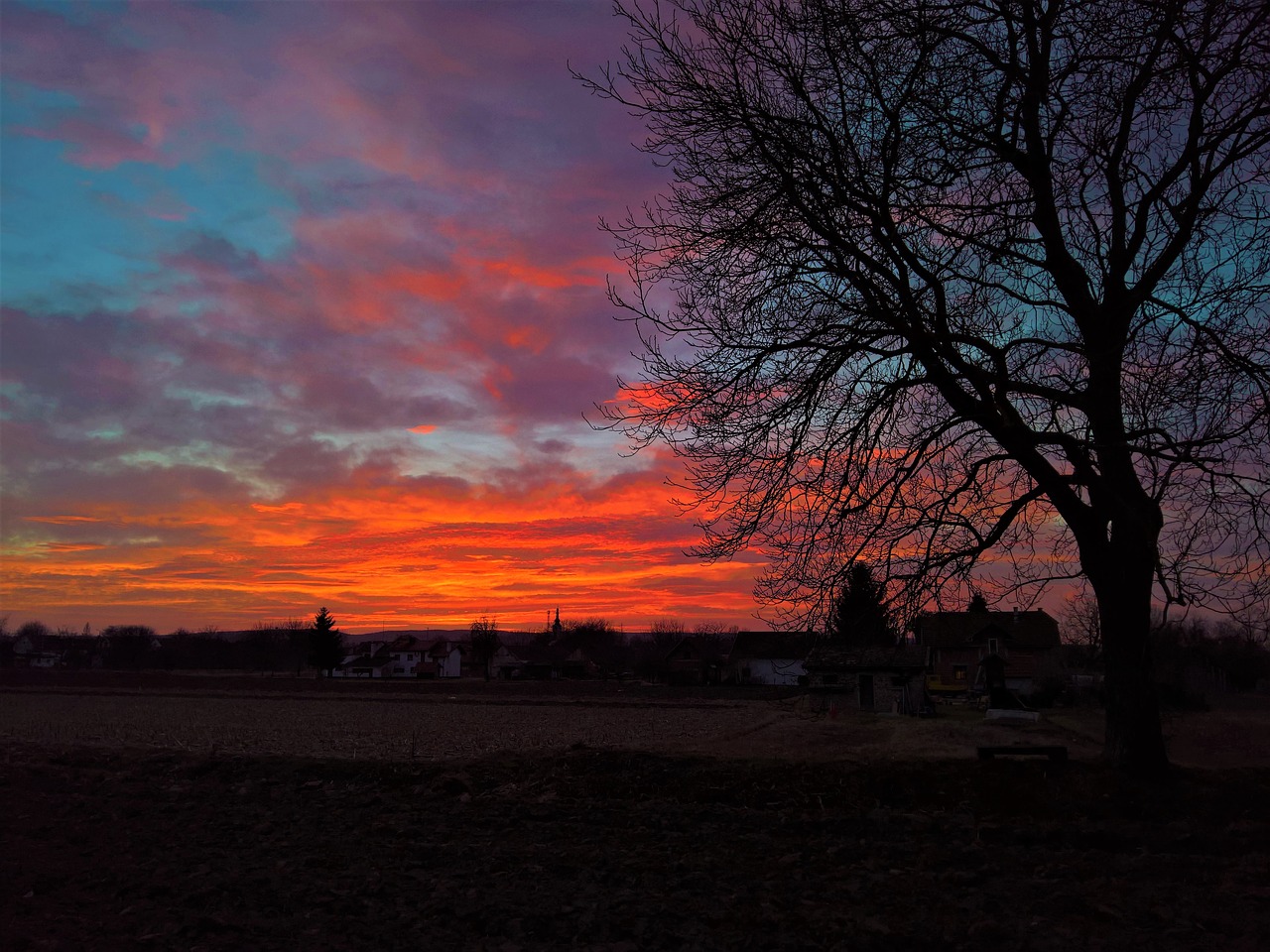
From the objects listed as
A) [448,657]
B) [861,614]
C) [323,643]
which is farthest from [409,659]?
[861,614]

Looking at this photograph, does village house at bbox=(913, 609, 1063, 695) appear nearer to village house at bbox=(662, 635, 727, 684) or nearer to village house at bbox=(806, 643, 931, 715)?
village house at bbox=(806, 643, 931, 715)

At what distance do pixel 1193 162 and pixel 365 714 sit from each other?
44657mm

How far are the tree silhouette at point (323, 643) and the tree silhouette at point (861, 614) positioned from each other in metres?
95.8

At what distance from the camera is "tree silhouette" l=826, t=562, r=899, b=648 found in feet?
36.2

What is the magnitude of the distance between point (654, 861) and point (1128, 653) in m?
7.05

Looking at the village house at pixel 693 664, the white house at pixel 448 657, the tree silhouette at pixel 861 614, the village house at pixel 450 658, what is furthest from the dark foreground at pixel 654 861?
the white house at pixel 448 657

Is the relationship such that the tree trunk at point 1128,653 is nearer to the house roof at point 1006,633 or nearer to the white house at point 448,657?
the house roof at point 1006,633

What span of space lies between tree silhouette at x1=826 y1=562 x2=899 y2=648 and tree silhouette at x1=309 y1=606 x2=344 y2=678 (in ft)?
314

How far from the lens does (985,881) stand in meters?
7.88

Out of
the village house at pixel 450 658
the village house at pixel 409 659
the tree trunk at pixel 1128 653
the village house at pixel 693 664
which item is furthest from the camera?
the village house at pixel 450 658

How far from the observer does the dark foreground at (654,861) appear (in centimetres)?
666

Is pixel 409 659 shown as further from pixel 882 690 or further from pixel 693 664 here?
pixel 882 690

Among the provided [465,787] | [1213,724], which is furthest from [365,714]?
[1213,724]

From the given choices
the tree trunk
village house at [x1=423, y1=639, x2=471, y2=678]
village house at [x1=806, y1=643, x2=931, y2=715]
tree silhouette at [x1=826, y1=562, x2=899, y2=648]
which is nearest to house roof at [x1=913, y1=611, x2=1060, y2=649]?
village house at [x1=806, y1=643, x2=931, y2=715]
